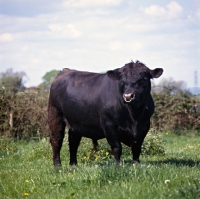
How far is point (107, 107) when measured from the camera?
960 cm

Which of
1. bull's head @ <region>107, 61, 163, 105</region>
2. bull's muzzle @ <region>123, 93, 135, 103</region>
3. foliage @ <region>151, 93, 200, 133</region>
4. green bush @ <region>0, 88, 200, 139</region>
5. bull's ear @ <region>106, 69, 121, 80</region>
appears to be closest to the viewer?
bull's muzzle @ <region>123, 93, 135, 103</region>

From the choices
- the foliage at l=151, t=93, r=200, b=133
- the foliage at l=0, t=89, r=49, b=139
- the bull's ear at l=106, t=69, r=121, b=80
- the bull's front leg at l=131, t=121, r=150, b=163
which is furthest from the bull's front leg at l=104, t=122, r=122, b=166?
the foliage at l=151, t=93, r=200, b=133

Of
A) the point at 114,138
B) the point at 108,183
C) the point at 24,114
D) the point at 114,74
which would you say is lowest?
the point at 108,183

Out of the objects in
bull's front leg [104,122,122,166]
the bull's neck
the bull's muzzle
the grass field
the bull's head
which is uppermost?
the bull's head

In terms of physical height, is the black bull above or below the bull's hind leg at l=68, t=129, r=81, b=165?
above

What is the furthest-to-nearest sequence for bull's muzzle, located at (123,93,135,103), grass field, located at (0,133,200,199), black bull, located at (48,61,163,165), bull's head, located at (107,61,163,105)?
black bull, located at (48,61,163,165) → bull's head, located at (107,61,163,105) → bull's muzzle, located at (123,93,135,103) → grass field, located at (0,133,200,199)

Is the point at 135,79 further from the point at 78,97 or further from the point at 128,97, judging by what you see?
the point at 78,97

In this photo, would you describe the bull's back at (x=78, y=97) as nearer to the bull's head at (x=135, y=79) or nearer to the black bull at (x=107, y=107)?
the black bull at (x=107, y=107)

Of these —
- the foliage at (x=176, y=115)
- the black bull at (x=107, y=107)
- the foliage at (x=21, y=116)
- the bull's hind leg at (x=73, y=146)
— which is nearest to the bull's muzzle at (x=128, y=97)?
the black bull at (x=107, y=107)

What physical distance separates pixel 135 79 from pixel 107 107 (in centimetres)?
87

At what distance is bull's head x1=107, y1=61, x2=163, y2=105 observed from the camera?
8.88 m

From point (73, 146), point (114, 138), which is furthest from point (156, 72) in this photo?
point (73, 146)

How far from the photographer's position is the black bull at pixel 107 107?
30.2ft

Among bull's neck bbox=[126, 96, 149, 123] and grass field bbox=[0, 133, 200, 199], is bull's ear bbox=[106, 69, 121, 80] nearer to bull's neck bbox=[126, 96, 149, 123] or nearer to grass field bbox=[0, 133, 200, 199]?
bull's neck bbox=[126, 96, 149, 123]
